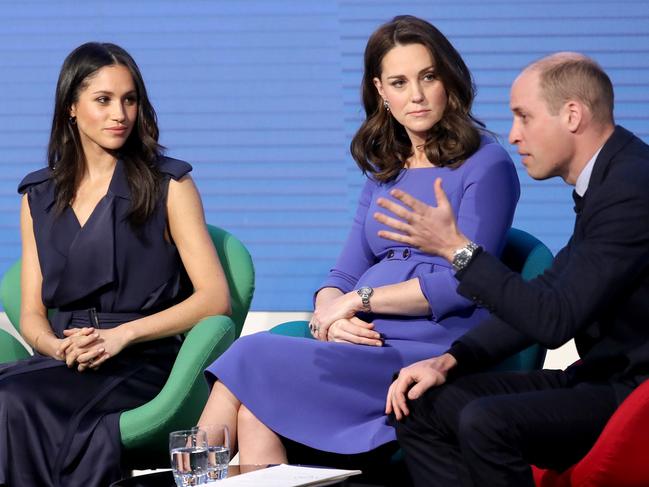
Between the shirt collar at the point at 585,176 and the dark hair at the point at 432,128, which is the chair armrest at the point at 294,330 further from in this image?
the shirt collar at the point at 585,176

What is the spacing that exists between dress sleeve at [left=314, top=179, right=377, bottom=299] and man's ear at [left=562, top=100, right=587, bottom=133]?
3.90 feet

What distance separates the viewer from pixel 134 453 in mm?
3596

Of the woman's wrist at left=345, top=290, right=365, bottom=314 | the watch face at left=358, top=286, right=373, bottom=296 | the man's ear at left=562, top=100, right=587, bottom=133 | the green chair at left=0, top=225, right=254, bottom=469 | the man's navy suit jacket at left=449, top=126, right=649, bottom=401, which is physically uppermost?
the man's ear at left=562, top=100, right=587, bottom=133

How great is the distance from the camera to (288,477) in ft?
8.30

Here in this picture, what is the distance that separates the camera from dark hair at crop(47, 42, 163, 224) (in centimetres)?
386

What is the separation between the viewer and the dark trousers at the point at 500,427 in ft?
8.47

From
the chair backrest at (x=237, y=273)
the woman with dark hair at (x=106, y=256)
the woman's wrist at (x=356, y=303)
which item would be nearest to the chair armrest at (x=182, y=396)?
the woman with dark hair at (x=106, y=256)

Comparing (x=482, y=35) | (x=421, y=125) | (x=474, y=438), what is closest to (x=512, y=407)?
(x=474, y=438)

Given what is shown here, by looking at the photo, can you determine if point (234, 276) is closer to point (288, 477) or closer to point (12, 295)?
point (12, 295)

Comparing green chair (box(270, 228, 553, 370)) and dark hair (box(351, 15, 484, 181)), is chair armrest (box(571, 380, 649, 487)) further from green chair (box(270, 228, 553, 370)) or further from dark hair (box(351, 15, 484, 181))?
dark hair (box(351, 15, 484, 181))

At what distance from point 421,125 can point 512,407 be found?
121 centimetres

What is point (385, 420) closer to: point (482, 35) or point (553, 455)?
point (553, 455)

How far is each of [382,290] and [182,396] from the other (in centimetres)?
70

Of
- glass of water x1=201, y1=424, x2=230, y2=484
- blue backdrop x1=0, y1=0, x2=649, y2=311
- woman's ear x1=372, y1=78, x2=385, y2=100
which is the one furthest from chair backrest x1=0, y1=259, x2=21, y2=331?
glass of water x1=201, y1=424, x2=230, y2=484
